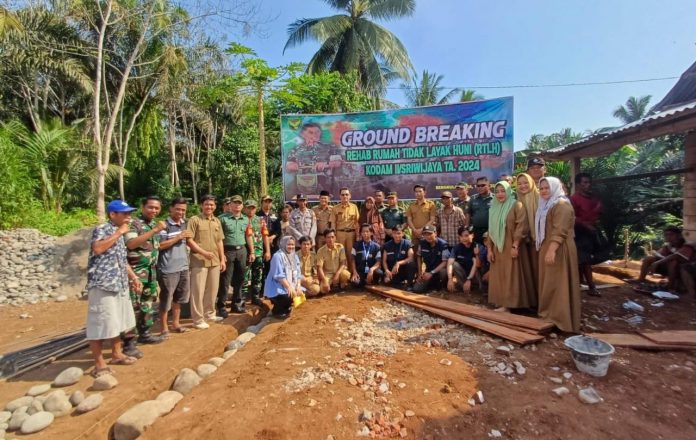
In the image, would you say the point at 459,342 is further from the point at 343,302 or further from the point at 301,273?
the point at 301,273

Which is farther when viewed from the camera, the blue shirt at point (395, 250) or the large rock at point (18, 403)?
the blue shirt at point (395, 250)

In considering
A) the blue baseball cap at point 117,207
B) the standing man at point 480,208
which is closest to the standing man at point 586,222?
the standing man at point 480,208

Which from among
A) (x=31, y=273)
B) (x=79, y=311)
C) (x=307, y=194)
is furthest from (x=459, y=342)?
(x=31, y=273)

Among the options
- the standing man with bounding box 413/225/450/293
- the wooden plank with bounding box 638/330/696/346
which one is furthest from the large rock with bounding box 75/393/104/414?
the wooden plank with bounding box 638/330/696/346

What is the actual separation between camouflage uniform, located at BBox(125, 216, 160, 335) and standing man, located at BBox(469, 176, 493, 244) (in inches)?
178

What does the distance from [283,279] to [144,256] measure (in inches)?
75.8

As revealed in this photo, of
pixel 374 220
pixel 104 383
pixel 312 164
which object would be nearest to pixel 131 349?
pixel 104 383

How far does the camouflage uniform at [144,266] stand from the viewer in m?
4.01

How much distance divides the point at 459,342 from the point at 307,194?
5.42 meters

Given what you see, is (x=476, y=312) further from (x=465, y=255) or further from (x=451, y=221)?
(x=451, y=221)

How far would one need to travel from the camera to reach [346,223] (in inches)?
262

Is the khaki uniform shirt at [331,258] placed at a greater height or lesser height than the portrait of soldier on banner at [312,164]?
lesser

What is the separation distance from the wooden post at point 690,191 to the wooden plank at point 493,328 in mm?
4691

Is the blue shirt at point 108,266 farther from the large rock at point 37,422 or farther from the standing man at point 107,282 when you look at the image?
the large rock at point 37,422
